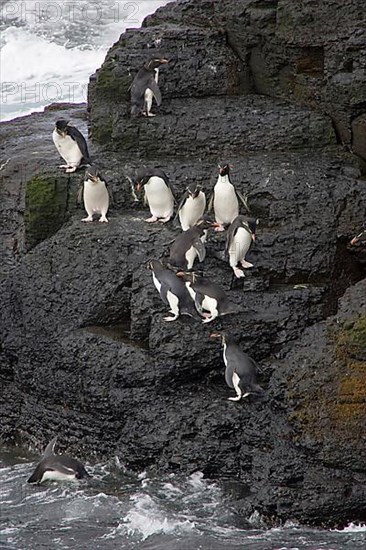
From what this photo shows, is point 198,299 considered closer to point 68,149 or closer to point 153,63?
point 68,149

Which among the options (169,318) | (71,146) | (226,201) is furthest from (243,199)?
(71,146)

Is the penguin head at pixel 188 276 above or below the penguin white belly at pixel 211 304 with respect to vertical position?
above

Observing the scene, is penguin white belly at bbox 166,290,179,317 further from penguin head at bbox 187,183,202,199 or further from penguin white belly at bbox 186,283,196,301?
penguin head at bbox 187,183,202,199

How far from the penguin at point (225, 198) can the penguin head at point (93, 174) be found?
1.24 meters

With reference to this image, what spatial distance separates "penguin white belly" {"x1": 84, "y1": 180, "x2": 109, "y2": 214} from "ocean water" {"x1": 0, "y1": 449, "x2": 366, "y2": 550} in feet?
9.87

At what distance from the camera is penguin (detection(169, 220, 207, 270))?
1248 centimetres

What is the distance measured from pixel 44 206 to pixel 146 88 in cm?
186

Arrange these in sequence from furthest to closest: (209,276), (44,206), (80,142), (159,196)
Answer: (80,142), (44,206), (159,196), (209,276)

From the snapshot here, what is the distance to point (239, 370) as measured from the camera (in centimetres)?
1158

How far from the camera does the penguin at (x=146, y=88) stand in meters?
14.5

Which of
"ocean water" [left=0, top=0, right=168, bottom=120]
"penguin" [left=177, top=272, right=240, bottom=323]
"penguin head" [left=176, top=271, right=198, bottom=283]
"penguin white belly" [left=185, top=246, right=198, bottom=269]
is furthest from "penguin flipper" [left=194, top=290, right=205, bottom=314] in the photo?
"ocean water" [left=0, top=0, right=168, bottom=120]

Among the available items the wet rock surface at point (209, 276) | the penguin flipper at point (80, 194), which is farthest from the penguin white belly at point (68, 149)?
the penguin flipper at point (80, 194)

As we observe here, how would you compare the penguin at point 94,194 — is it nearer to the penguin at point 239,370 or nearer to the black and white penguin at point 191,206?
the black and white penguin at point 191,206

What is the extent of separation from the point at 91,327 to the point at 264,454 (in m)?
2.61
